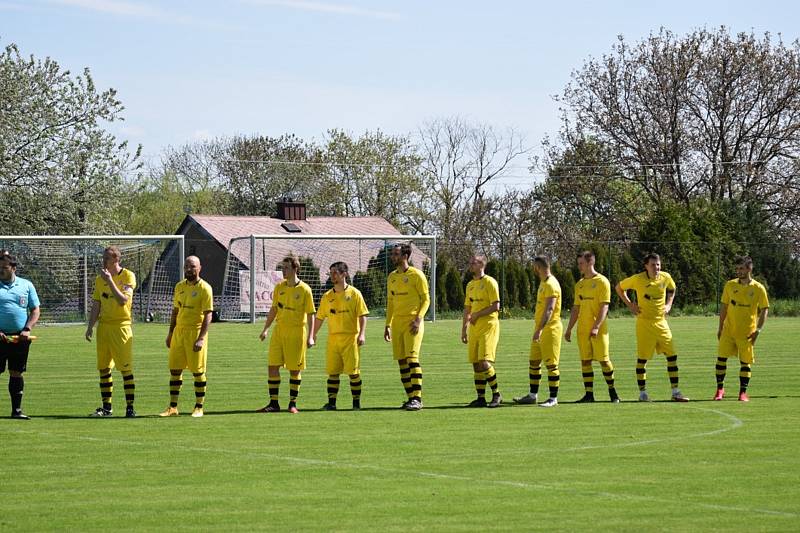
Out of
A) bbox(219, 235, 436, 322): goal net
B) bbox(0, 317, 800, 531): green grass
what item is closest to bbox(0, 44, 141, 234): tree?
bbox(219, 235, 436, 322): goal net

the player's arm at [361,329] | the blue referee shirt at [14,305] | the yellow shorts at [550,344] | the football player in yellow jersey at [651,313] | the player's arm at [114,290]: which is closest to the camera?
the blue referee shirt at [14,305]

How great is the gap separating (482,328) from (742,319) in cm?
395

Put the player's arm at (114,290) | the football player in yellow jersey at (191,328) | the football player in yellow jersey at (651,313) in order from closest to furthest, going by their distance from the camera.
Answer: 1. the player's arm at (114,290)
2. the football player in yellow jersey at (191,328)
3. the football player in yellow jersey at (651,313)

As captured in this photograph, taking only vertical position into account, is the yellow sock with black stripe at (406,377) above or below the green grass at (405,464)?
above

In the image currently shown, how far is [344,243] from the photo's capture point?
45312 millimetres

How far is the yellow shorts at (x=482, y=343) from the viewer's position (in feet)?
53.8

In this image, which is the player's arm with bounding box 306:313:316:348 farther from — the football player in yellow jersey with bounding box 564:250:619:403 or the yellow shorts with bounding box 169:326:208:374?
the football player in yellow jersey with bounding box 564:250:619:403

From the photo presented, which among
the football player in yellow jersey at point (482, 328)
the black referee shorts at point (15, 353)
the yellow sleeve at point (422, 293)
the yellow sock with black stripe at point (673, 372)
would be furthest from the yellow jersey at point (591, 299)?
the black referee shorts at point (15, 353)

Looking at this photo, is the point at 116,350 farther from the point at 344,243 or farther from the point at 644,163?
the point at 644,163

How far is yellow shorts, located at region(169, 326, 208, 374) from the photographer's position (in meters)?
15.3

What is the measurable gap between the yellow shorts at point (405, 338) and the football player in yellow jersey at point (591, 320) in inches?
86.8

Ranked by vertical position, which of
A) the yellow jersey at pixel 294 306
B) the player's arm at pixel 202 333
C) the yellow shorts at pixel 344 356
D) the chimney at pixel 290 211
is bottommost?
the yellow shorts at pixel 344 356

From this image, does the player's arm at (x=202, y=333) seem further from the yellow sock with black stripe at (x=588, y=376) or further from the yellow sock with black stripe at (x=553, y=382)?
the yellow sock with black stripe at (x=588, y=376)

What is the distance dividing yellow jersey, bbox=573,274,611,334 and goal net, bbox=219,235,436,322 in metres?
24.4
